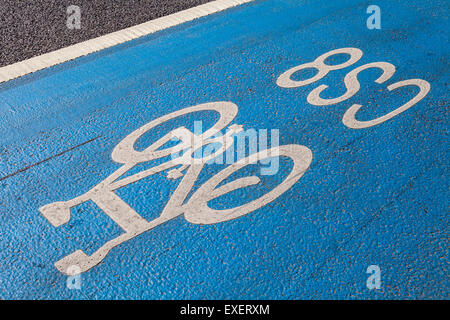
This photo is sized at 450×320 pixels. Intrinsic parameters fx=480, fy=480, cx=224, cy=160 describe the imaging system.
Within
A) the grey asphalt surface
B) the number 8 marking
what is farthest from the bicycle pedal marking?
the grey asphalt surface

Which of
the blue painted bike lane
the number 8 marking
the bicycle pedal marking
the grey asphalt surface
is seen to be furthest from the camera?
the grey asphalt surface

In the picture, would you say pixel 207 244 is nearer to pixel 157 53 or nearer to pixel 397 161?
pixel 397 161

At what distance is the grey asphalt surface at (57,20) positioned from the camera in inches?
227

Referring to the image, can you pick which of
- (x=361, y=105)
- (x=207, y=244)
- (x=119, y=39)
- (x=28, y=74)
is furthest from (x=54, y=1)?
(x=207, y=244)

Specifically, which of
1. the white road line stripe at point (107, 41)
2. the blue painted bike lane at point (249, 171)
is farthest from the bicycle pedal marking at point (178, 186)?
the white road line stripe at point (107, 41)

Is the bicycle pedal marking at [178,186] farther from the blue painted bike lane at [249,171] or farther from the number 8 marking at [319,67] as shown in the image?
the number 8 marking at [319,67]

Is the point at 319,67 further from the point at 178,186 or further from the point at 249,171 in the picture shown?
the point at 178,186

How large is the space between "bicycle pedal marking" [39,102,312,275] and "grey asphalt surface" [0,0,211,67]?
2.38 meters

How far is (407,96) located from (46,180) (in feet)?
10.7

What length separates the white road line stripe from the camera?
5.36 metres

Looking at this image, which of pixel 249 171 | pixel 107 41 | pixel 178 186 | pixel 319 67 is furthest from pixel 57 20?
Result: pixel 249 171

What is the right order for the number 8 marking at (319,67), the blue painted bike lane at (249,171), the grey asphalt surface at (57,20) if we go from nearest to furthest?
1. the blue painted bike lane at (249,171)
2. the number 8 marking at (319,67)
3. the grey asphalt surface at (57,20)

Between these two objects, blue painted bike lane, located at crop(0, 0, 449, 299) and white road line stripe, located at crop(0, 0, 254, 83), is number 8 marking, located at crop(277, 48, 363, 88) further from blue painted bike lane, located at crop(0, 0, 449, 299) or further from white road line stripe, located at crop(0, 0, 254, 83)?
white road line stripe, located at crop(0, 0, 254, 83)

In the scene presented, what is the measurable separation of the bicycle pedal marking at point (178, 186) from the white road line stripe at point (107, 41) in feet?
6.37
